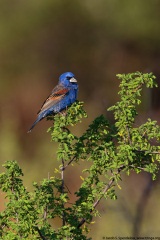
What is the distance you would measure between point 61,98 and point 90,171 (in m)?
3.07

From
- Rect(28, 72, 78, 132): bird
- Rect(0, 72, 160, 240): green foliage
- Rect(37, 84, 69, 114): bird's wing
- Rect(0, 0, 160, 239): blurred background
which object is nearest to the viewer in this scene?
Rect(0, 72, 160, 240): green foliage

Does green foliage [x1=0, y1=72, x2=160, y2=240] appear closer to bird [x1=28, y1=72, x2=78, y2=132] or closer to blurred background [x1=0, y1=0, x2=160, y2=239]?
bird [x1=28, y1=72, x2=78, y2=132]

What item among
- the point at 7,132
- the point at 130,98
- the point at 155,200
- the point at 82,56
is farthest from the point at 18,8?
the point at 130,98

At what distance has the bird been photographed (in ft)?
30.4

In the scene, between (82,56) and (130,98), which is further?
(82,56)

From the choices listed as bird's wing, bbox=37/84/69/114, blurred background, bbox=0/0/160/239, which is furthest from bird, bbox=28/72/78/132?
blurred background, bbox=0/0/160/239

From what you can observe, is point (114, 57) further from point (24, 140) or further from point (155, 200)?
point (155, 200)

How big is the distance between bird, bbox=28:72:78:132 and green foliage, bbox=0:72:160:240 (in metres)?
2.46

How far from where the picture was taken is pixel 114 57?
20094 millimetres

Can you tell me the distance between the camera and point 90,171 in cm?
649

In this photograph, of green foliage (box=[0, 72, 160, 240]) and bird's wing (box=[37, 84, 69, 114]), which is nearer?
green foliage (box=[0, 72, 160, 240])

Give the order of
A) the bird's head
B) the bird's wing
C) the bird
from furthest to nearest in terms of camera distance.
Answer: the bird's head < the bird's wing < the bird

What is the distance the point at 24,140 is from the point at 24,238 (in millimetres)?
12582

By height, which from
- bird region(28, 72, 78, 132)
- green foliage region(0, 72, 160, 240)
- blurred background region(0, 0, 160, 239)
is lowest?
green foliage region(0, 72, 160, 240)
